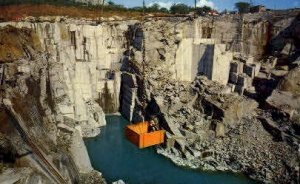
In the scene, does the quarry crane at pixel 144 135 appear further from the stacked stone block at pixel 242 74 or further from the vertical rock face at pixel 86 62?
the stacked stone block at pixel 242 74

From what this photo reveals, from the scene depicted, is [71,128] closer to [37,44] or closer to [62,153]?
[62,153]

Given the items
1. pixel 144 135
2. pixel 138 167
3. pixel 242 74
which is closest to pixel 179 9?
pixel 242 74

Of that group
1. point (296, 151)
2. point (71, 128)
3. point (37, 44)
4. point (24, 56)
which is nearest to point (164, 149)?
point (71, 128)

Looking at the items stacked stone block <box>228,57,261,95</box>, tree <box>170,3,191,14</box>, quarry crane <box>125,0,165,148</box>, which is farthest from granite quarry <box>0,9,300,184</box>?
tree <box>170,3,191,14</box>

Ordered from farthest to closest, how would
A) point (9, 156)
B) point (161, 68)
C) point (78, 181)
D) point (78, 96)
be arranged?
1. point (161, 68)
2. point (78, 96)
3. point (78, 181)
4. point (9, 156)

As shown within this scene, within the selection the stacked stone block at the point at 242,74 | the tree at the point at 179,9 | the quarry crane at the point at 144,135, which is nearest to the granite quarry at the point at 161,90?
the stacked stone block at the point at 242,74

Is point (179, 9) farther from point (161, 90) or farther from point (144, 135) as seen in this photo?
point (144, 135)
